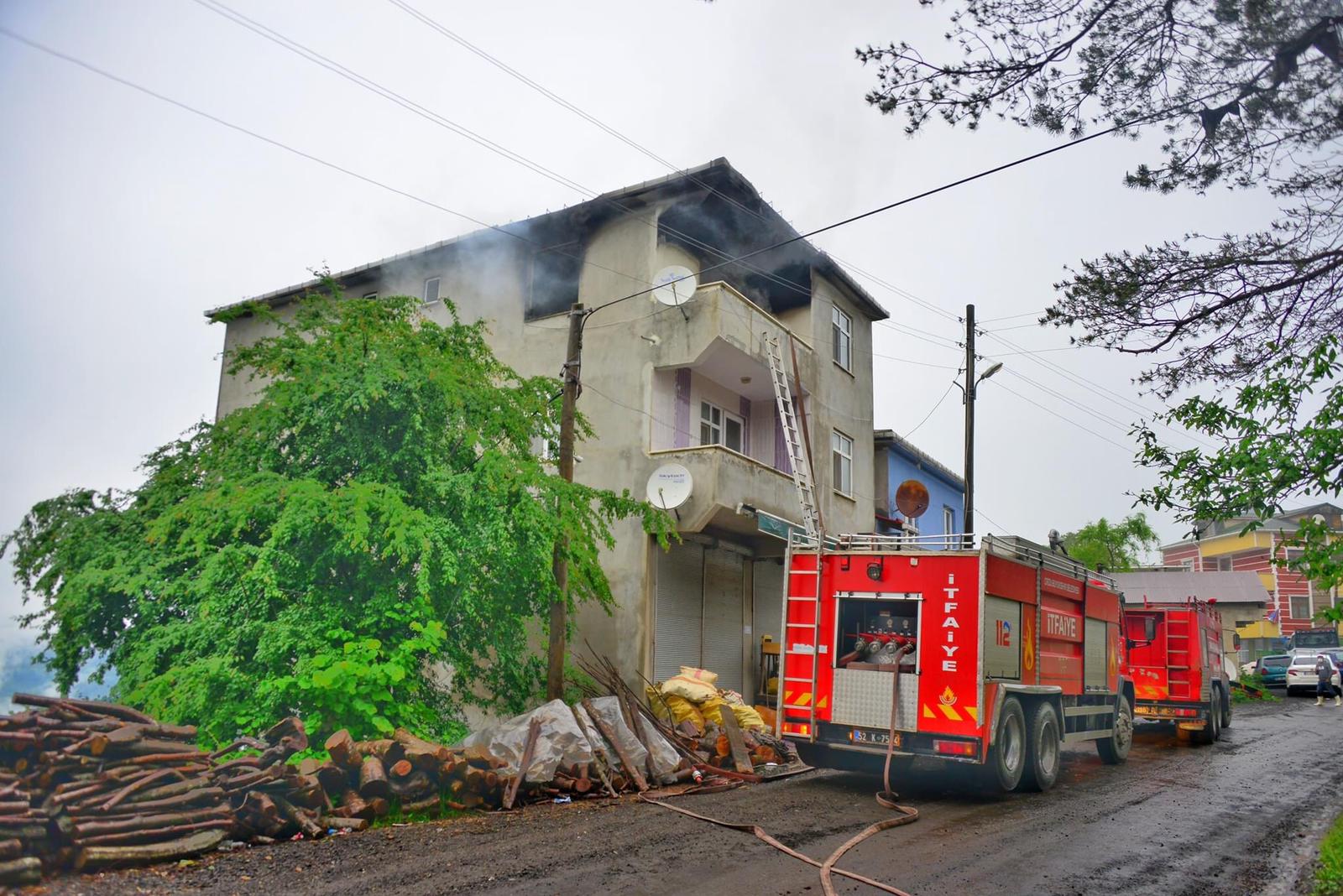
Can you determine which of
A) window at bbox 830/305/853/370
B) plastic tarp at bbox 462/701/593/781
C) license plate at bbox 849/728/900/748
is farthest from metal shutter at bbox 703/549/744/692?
plastic tarp at bbox 462/701/593/781

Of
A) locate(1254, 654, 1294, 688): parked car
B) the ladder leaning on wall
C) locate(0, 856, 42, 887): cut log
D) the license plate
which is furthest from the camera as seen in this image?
locate(1254, 654, 1294, 688): parked car

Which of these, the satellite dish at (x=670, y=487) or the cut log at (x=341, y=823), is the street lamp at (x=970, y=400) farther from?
the cut log at (x=341, y=823)

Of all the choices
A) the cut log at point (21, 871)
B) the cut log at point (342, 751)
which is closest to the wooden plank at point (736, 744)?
the cut log at point (342, 751)

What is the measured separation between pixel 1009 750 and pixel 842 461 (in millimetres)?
13005

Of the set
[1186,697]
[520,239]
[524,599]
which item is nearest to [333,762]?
[524,599]

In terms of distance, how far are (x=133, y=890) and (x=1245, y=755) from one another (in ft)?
55.2

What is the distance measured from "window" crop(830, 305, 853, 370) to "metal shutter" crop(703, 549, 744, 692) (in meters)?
6.28

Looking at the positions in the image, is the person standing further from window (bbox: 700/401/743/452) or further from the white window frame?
window (bbox: 700/401/743/452)

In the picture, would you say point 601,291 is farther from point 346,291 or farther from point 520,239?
point 346,291

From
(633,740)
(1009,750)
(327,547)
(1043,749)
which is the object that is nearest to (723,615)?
(633,740)

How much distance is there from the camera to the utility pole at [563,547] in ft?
43.1

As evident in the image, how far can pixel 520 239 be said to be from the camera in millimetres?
20375

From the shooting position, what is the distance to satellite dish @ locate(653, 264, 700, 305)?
57.8 ft

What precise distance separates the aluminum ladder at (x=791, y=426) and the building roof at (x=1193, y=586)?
27633 mm
